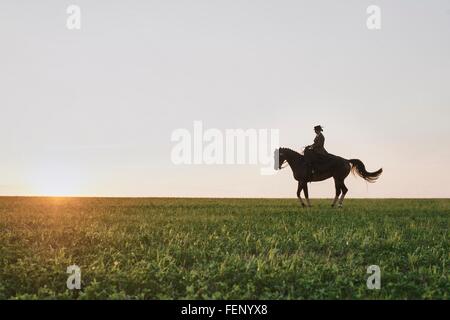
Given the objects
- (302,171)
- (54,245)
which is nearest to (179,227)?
→ (54,245)

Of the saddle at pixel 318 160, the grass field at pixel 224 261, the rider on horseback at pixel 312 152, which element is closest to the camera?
the grass field at pixel 224 261

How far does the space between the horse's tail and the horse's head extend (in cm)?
438

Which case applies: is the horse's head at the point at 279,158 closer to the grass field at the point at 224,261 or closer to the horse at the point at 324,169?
the horse at the point at 324,169

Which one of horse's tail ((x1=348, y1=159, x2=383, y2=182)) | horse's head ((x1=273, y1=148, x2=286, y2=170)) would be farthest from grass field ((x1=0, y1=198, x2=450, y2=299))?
horse's tail ((x1=348, y1=159, x2=383, y2=182))

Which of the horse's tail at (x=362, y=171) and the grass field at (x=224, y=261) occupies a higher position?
the horse's tail at (x=362, y=171)

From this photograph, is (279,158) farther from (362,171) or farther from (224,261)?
(224,261)

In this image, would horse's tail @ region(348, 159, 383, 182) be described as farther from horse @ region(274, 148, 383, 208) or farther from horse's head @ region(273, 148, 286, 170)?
horse's head @ region(273, 148, 286, 170)

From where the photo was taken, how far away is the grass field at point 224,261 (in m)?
10.8

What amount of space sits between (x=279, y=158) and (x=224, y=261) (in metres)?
19.6

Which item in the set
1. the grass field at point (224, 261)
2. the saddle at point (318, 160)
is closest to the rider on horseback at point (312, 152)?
the saddle at point (318, 160)
